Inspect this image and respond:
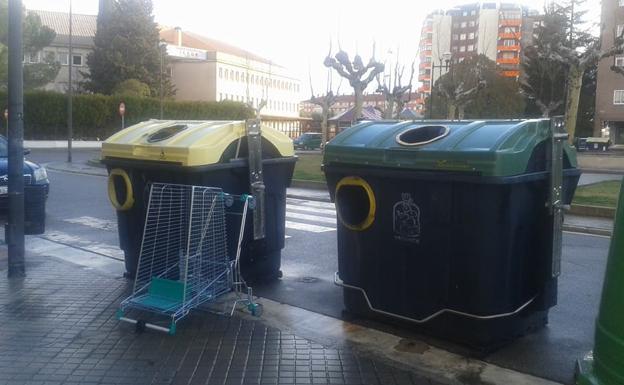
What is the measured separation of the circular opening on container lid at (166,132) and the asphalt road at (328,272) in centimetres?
179

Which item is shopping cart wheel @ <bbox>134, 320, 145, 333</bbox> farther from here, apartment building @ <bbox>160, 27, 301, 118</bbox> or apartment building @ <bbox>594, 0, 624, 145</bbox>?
apartment building @ <bbox>160, 27, 301, 118</bbox>

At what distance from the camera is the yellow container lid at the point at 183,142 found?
6.24 metres

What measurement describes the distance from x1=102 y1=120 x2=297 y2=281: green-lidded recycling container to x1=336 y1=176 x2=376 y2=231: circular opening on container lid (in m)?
1.25

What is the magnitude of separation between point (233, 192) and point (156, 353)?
6.52 feet

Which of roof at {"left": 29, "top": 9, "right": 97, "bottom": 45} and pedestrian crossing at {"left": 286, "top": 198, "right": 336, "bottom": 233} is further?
roof at {"left": 29, "top": 9, "right": 97, "bottom": 45}

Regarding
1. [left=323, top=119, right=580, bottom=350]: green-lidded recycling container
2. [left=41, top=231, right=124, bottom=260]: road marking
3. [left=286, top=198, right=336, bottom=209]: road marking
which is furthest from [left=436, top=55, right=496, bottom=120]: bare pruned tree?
[left=323, top=119, right=580, bottom=350]: green-lidded recycling container

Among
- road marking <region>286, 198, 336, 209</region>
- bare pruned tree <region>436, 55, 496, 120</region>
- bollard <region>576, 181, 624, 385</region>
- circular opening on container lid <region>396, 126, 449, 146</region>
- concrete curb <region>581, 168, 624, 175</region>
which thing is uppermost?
bare pruned tree <region>436, 55, 496, 120</region>

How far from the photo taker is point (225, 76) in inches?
2933

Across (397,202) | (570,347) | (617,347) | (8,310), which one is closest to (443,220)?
(397,202)

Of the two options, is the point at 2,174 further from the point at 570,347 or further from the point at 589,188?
the point at 589,188

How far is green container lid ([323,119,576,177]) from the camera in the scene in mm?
4754

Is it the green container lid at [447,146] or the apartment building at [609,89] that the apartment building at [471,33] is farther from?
the green container lid at [447,146]

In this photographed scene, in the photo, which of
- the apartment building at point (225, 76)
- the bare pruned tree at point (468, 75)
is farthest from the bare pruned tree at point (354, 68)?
the apartment building at point (225, 76)

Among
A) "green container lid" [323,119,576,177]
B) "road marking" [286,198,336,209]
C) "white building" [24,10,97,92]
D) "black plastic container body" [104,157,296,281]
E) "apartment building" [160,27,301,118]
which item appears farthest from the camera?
"apartment building" [160,27,301,118]
